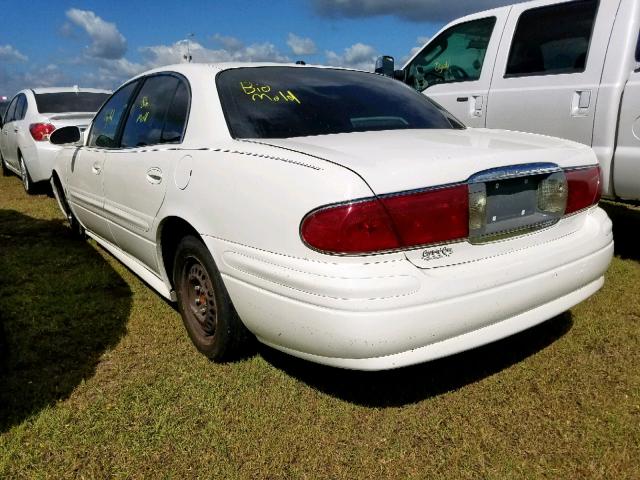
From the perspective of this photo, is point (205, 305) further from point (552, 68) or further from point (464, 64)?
point (464, 64)

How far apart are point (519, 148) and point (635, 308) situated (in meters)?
1.75

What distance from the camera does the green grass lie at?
201 cm

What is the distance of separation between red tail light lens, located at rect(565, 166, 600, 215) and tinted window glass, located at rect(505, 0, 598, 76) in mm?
2188

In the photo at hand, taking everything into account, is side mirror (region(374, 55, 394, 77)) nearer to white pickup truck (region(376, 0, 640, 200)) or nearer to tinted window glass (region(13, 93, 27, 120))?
white pickup truck (region(376, 0, 640, 200))

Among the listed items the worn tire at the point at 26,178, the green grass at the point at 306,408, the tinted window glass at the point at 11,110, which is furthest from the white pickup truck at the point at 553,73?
the tinted window glass at the point at 11,110

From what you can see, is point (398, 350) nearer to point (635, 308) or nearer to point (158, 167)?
point (158, 167)

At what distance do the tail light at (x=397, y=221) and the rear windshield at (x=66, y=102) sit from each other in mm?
6709

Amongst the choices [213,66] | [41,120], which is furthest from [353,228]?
[41,120]

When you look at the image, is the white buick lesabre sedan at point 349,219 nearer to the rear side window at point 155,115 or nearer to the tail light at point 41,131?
the rear side window at point 155,115

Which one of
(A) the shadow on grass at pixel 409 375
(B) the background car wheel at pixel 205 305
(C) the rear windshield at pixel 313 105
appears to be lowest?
(A) the shadow on grass at pixel 409 375

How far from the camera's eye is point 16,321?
328 centimetres

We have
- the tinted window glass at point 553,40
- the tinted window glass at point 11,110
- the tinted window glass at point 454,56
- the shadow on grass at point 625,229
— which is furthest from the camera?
the tinted window glass at point 11,110

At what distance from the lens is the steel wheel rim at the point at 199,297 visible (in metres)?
2.58

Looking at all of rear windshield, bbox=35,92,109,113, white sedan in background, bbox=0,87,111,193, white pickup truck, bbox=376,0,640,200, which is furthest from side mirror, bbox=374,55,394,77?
rear windshield, bbox=35,92,109,113
